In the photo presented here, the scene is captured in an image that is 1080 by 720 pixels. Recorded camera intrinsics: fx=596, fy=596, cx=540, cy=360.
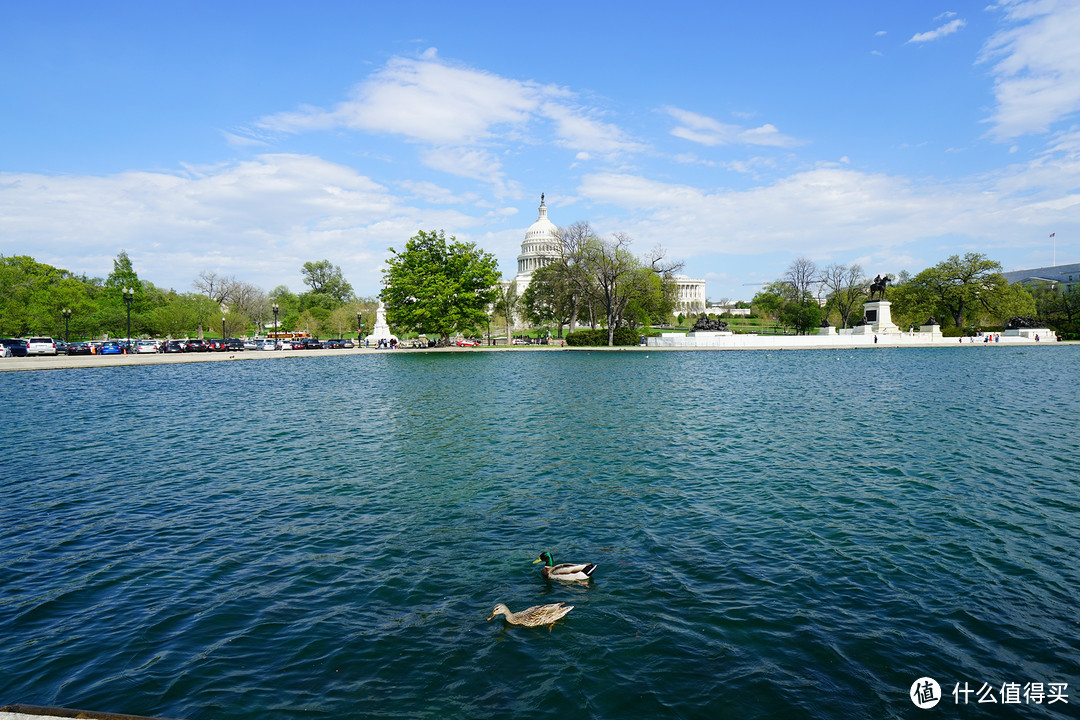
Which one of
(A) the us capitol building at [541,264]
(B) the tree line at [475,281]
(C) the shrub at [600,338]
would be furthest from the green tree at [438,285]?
(A) the us capitol building at [541,264]

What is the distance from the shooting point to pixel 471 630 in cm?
721

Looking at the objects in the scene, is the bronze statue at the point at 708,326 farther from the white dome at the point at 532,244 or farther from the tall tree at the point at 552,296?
the white dome at the point at 532,244

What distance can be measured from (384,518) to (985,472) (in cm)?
1376

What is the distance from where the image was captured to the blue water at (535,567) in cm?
620

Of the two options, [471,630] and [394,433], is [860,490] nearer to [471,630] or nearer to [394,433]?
[471,630]

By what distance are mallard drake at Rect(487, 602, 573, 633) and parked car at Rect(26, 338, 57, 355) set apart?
2771 inches

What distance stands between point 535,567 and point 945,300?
335ft

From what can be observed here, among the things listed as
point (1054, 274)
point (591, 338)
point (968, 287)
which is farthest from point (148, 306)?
point (1054, 274)

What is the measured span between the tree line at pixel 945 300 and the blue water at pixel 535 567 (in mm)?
81134

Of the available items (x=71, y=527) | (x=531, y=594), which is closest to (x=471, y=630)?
(x=531, y=594)

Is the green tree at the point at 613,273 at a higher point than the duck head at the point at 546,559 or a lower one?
higher

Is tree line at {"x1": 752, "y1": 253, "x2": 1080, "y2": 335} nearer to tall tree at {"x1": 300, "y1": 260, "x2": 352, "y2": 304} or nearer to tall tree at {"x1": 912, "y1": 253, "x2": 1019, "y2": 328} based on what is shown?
tall tree at {"x1": 912, "y1": 253, "x2": 1019, "y2": 328}

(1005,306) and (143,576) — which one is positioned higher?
(1005,306)

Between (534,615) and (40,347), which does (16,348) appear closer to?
(40,347)
